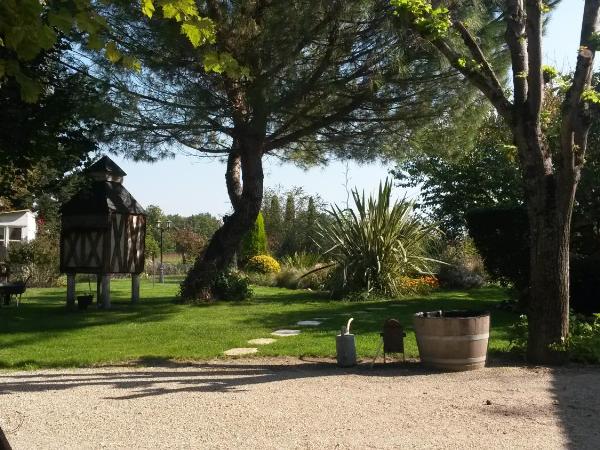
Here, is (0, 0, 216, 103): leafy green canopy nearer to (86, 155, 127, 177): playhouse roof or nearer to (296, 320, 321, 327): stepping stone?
(296, 320, 321, 327): stepping stone

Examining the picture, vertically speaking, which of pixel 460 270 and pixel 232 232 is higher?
pixel 232 232

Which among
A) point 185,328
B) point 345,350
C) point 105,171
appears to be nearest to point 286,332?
point 185,328

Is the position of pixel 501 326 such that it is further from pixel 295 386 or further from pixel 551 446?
pixel 551 446

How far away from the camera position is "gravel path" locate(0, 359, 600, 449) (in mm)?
4715

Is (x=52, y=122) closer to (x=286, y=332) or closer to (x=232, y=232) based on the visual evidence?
(x=232, y=232)

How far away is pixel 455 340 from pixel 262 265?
16969 mm

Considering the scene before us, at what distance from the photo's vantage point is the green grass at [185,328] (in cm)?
869

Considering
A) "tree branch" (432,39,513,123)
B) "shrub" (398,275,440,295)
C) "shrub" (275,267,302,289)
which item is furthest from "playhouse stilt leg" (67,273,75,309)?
"tree branch" (432,39,513,123)

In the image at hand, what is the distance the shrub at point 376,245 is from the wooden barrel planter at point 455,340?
851cm

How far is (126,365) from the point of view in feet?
26.5

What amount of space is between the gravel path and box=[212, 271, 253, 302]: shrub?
7.84 metres

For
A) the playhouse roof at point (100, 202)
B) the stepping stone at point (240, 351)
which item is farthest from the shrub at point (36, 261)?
the stepping stone at point (240, 351)

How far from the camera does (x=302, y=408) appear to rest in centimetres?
561

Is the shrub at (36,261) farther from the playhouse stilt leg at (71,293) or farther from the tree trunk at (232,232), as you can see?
the tree trunk at (232,232)
